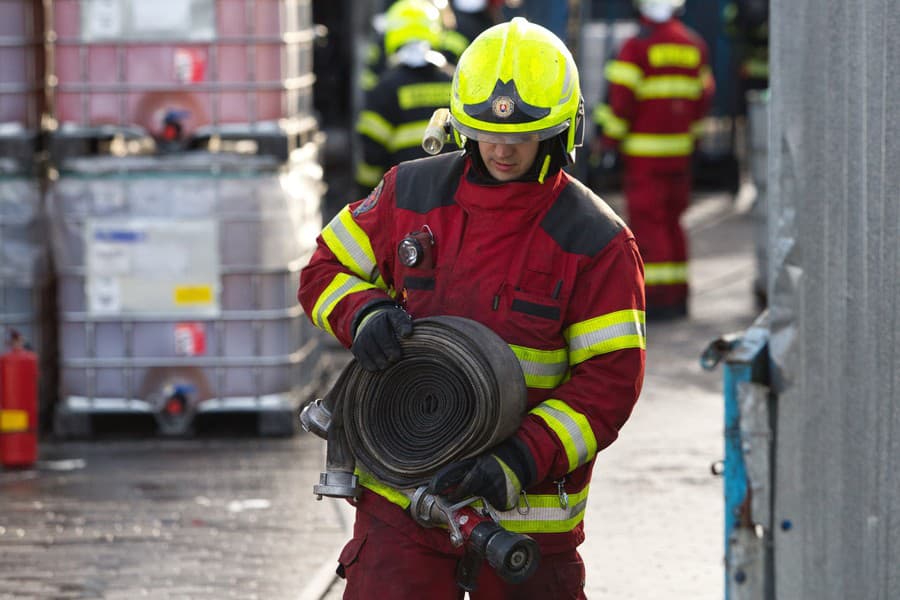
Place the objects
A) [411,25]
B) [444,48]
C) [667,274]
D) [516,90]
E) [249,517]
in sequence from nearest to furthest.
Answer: [516,90] → [249,517] → [411,25] → [444,48] → [667,274]

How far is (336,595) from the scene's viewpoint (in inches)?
235

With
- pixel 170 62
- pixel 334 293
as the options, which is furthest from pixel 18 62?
pixel 334 293

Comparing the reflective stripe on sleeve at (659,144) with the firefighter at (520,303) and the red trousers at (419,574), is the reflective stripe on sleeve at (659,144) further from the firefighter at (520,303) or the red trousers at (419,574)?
the red trousers at (419,574)

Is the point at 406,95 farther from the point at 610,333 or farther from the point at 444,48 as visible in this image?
the point at 610,333

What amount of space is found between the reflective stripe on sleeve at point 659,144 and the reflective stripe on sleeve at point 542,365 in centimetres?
735

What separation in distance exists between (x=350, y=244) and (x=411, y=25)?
5.36m

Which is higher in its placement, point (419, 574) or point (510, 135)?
point (510, 135)

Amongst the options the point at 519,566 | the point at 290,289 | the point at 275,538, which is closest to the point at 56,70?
the point at 290,289

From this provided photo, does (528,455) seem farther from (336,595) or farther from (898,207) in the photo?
(336,595)

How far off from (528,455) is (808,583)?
3.83ft

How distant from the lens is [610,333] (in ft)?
12.8

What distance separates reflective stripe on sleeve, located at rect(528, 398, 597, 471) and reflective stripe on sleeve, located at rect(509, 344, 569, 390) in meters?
0.08

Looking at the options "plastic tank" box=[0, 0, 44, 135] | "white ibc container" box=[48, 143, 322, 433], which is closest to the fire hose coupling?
"white ibc container" box=[48, 143, 322, 433]

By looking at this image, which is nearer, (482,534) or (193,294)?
(482,534)
